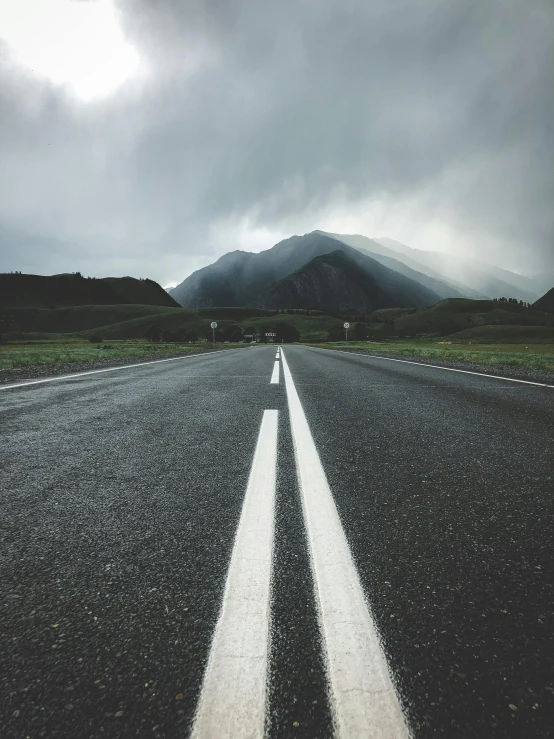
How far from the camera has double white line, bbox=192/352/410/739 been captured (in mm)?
894

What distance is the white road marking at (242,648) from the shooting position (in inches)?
35.1

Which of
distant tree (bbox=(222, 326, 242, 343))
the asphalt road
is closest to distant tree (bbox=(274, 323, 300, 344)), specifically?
distant tree (bbox=(222, 326, 242, 343))

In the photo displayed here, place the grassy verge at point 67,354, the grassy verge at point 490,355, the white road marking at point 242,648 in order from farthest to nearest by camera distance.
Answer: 1. the grassy verge at point 490,355
2. the grassy verge at point 67,354
3. the white road marking at point 242,648

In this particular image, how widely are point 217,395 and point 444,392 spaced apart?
3.77 meters

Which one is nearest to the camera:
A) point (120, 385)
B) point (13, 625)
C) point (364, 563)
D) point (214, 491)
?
point (13, 625)

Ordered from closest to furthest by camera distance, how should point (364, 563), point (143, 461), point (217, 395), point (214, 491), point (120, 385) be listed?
1. point (364, 563)
2. point (214, 491)
3. point (143, 461)
4. point (217, 395)
5. point (120, 385)

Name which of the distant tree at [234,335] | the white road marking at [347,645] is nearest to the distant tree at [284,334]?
the distant tree at [234,335]

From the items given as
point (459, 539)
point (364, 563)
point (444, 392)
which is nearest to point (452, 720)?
point (364, 563)

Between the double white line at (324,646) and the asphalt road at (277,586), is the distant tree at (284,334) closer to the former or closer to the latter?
the asphalt road at (277,586)

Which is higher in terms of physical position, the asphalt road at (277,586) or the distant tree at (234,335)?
the asphalt road at (277,586)

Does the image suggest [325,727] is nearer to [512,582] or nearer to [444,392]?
[512,582]

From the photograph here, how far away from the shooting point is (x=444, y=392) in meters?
6.50

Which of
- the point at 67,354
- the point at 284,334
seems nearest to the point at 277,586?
the point at 67,354

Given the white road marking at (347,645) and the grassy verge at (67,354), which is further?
the grassy verge at (67,354)
